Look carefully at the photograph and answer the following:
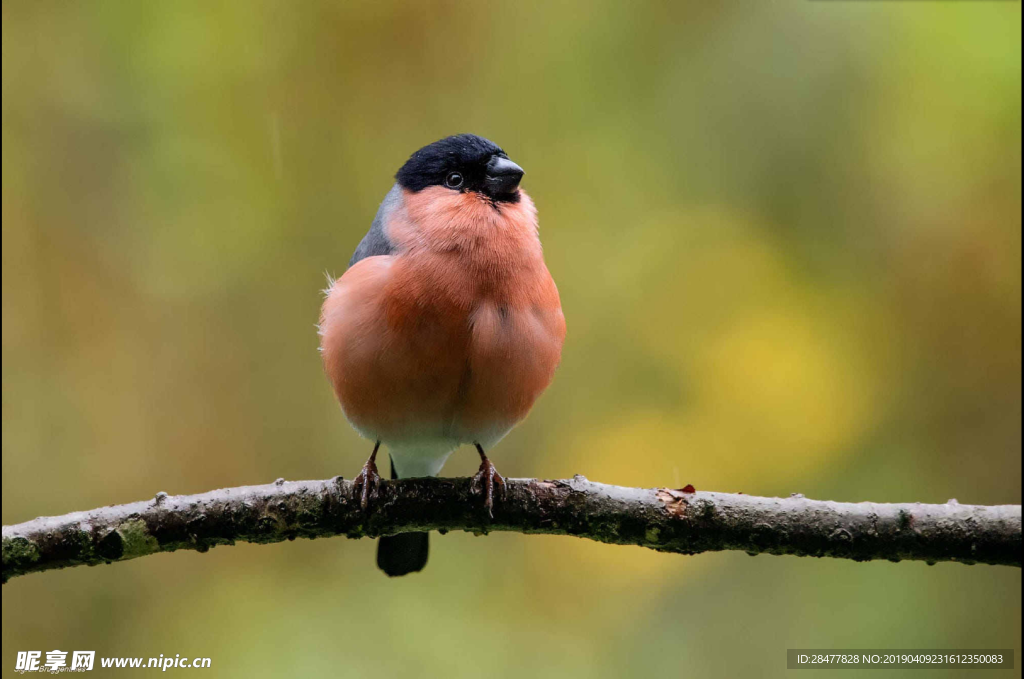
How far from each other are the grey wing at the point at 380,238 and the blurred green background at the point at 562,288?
5.23ft

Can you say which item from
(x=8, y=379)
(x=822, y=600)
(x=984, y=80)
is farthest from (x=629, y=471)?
(x=8, y=379)

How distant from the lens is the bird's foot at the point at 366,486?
9.64ft

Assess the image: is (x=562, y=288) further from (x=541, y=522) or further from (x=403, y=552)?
(x=541, y=522)

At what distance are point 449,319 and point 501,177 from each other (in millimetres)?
730

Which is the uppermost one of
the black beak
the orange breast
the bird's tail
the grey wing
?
the black beak

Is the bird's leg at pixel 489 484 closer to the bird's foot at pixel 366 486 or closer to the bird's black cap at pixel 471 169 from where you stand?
the bird's foot at pixel 366 486

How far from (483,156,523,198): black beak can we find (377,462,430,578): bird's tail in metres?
1.51

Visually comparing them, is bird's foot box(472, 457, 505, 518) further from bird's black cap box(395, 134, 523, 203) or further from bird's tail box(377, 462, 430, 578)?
bird's black cap box(395, 134, 523, 203)

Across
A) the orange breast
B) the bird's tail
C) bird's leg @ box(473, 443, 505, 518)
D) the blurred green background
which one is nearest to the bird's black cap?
the orange breast

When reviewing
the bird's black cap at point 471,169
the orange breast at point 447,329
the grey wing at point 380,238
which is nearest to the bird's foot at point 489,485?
the orange breast at point 447,329

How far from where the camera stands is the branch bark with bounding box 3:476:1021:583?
8.41ft

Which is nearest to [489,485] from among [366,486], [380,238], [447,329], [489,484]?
[489,484]

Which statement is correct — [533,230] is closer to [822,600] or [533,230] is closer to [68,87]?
[822,600]

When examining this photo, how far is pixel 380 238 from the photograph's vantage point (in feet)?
11.2
